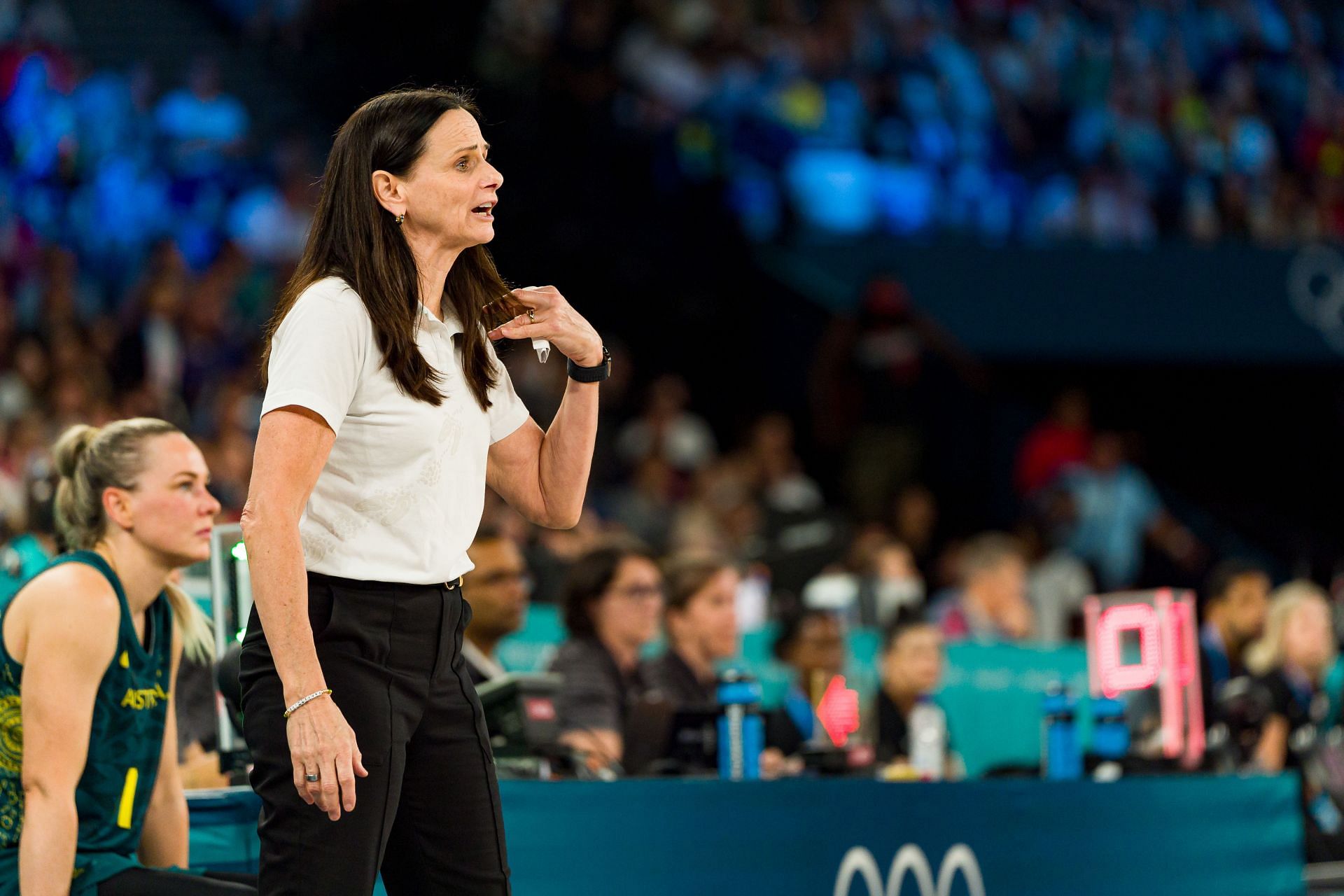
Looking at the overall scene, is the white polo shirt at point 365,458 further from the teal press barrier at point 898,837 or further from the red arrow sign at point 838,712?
the red arrow sign at point 838,712

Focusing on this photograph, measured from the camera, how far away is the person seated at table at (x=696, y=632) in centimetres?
634

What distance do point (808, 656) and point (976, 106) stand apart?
7786 millimetres

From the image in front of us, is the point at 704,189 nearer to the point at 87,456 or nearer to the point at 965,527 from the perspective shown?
the point at 965,527

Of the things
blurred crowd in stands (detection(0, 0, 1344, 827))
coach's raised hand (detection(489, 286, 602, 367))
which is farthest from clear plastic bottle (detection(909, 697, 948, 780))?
coach's raised hand (detection(489, 286, 602, 367))

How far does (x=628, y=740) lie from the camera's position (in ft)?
17.6

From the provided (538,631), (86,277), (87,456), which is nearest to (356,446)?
(87,456)

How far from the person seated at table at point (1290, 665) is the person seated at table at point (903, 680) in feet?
4.36

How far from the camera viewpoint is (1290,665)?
816cm

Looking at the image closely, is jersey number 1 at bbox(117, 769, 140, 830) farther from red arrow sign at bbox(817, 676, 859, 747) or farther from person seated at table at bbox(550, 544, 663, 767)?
red arrow sign at bbox(817, 676, 859, 747)

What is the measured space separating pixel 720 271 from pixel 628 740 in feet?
26.2

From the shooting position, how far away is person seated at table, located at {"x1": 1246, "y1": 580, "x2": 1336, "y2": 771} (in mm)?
7383

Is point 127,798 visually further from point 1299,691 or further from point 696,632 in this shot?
point 1299,691

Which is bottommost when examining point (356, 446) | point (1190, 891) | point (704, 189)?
point (1190, 891)

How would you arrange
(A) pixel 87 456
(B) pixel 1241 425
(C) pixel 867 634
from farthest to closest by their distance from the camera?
(B) pixel 1241 425 < (C) pixel 867 634 < (A) pixel 87 456
